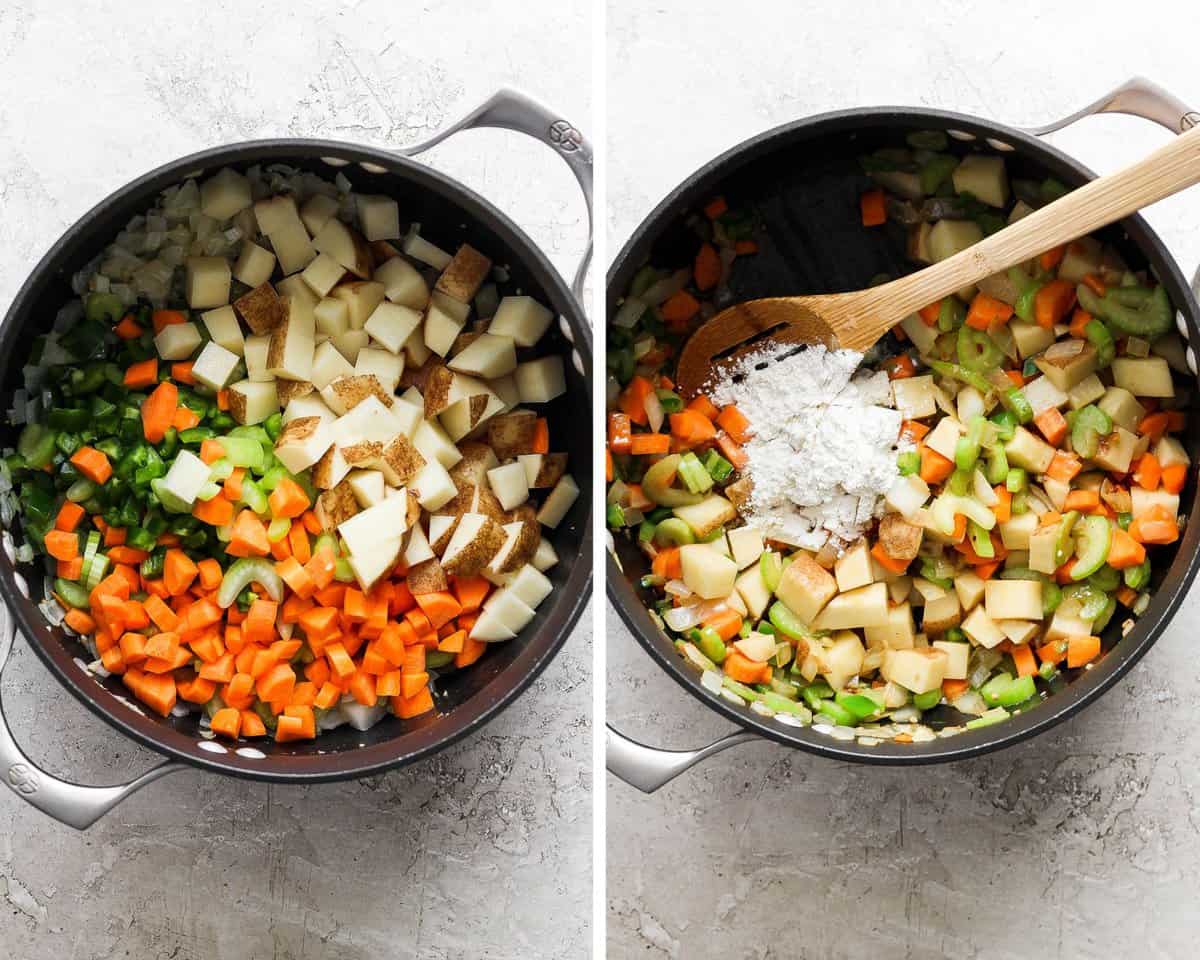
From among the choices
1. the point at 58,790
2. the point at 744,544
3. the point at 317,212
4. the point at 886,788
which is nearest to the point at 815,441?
the point at 744,544

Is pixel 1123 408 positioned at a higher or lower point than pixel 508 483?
lower

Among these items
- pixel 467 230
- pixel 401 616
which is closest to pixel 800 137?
pixel 467 230

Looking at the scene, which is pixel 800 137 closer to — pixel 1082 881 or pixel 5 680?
pixel 1082 881

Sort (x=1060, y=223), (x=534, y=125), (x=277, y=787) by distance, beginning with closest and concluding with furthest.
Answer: (x=1060, y=223)
(x=534, y=125)
(x=277, y=787)

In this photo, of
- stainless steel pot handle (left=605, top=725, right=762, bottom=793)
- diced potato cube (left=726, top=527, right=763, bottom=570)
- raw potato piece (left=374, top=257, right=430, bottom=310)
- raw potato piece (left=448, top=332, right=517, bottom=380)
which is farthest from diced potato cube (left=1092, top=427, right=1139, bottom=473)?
raw potato piece (left=374, top=257, right=430, bottom=310)

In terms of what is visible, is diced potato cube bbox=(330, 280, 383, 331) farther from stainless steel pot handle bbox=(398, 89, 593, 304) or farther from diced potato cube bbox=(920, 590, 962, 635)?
diced potato cube bbox=(920, 590, 962, 635)

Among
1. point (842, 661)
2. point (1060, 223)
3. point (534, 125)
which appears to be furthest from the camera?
point (842, 661)

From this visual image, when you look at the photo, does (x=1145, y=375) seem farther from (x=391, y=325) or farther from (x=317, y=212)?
(x=317, y=212)
